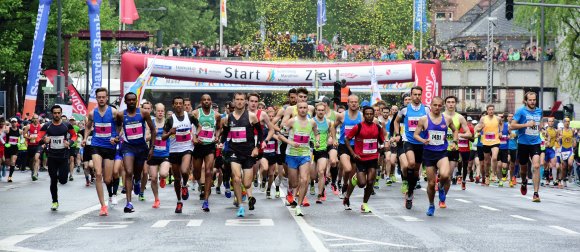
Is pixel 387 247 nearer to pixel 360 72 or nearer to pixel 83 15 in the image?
pixel 360 72

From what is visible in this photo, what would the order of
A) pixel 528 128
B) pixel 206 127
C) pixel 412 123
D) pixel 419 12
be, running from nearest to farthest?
pixel 206 127
pixel 412 123
pixel 528 128
pixel 419 12

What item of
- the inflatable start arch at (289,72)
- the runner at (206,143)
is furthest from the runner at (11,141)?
the runner at (206,143)

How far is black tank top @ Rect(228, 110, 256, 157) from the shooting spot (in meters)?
20.0

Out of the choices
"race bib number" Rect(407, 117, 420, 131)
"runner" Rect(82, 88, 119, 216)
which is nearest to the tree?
"race bib number" Rect(407, 117, 420, 131)

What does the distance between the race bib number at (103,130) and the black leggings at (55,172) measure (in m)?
1.67

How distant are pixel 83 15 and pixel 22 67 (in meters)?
6.88

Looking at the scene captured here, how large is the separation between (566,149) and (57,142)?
18.2 m

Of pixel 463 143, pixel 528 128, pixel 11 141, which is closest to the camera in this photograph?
pixel 528 128

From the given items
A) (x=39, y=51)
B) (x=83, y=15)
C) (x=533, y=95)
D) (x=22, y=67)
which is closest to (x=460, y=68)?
(x=83, y=15)

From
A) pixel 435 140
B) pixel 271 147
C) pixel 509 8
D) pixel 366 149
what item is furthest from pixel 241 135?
pixel 509 8

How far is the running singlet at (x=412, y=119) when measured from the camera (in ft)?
71.8

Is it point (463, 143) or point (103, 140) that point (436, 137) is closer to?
point (103, 140)

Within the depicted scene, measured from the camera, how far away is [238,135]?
65.9 feet

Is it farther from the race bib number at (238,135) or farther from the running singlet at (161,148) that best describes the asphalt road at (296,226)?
the race bib number at (238,135)
